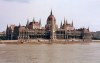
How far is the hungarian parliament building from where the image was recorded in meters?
Result: 148

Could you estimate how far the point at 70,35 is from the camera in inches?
6117

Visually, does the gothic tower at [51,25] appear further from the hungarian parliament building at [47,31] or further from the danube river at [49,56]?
the danube river at [49,56]

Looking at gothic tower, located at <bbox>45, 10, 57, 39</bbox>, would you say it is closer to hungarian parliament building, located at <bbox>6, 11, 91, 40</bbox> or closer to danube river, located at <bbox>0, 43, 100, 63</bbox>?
hungarian parliament building, located at <bbox>6, 11, 91, 40</bbox>

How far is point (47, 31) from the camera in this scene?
15025cm

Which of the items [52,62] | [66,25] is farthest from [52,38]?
[52,62]

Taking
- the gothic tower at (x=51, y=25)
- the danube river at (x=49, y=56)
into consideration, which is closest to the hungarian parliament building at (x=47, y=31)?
the gothic tower at (x=51, y=25)

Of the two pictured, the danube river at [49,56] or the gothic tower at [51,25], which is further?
the gothic tower at [51,25]

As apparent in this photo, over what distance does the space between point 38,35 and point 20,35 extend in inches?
359

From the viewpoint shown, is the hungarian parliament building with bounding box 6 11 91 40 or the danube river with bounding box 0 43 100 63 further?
the hungarian parliament building with bounding box 6 11 91 40

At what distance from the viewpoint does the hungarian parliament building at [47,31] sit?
147725mm

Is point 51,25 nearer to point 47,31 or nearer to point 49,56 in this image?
point 47,31

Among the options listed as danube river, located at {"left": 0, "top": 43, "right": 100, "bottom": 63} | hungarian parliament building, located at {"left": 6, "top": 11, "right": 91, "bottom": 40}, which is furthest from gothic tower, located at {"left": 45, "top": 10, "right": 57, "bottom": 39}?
danube river, located at {"left": 0, "top": 43, "right": 100, "bottom": 63}

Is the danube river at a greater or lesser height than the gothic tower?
lesser

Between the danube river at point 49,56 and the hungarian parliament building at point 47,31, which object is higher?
the hungarian parliament building at point 47,31
